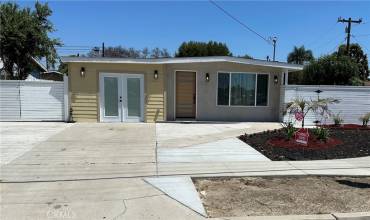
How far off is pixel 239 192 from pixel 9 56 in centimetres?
2375

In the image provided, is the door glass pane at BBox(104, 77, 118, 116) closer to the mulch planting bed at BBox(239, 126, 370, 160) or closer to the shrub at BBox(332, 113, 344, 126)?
the mulch planting bed at BBox(239, 126, 370, 160)

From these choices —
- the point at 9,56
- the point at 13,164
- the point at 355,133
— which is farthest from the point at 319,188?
the point at 9,56

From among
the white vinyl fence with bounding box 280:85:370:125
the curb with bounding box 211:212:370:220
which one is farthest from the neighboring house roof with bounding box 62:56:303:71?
the curb with bounding box 211:212:370:220

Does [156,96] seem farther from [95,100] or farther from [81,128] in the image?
[81,128]

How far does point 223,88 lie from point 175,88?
2.14 meters

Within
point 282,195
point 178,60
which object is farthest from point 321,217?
point 178,60

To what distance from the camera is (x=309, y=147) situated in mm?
9211

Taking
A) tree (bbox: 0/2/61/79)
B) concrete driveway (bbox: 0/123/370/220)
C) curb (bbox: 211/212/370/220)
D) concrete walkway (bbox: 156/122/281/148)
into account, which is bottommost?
curb (bbox: 211/212/370/220)

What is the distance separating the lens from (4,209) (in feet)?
15.4

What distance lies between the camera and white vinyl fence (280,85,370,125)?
618 inches

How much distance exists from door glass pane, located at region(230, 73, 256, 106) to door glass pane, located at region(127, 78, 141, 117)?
4.17 m

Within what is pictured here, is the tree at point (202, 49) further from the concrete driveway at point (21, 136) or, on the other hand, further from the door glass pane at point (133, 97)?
the concrete driveway at point (21, 136)

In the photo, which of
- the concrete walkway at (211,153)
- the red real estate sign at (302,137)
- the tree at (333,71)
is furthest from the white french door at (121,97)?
the tree at (333,71)

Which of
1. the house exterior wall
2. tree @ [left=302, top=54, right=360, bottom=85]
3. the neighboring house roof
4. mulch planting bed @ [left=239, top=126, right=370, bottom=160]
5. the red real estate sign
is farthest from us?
tree @ [left=302, top=54, right=360, bottom=85]
